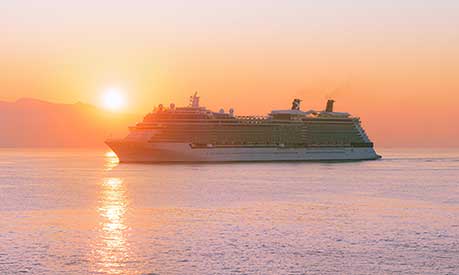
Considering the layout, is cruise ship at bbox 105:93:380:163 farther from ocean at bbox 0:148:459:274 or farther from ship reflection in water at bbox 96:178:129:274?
ship reflection in water at bbox 96:178:129:274

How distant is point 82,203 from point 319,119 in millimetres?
85848

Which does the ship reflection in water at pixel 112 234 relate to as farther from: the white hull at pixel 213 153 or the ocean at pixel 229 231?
the white hull at pixel 213 153

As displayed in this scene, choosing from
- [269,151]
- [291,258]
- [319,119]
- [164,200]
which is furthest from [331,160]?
[291,258]

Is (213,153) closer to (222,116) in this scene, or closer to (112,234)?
(222,116)

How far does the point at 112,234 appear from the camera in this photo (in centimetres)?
3506

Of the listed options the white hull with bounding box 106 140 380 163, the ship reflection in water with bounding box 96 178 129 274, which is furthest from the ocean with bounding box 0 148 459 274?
the white hull with bounding box 106 140 380 163

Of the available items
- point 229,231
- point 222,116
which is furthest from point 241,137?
point 229,231

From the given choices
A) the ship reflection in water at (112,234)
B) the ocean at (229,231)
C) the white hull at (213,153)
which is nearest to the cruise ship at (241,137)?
the white hull at (213,153)

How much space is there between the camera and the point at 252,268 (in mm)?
26297

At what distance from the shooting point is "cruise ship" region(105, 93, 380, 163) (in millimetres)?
110375

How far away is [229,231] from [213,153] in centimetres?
7945

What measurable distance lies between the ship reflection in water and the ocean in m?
0.06

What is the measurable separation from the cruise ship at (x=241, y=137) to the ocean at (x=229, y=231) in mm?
45736

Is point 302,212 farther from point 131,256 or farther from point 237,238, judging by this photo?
point 131,256
